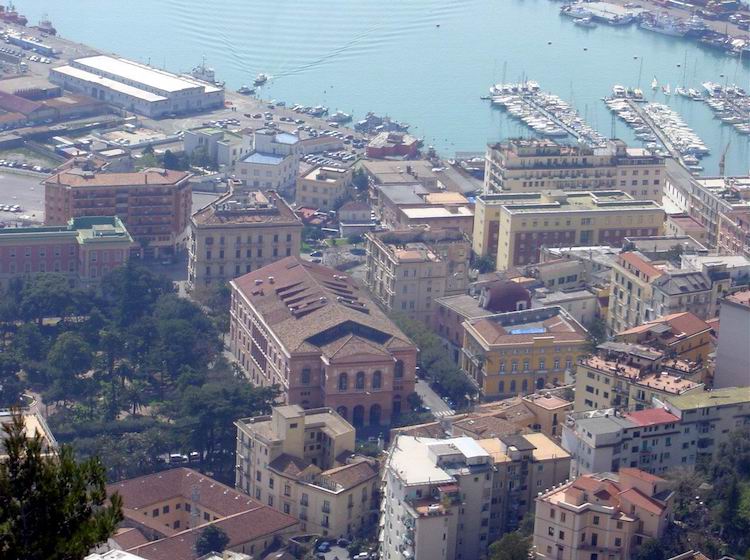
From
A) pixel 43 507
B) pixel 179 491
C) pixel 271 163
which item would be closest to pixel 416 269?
pixel 179 491

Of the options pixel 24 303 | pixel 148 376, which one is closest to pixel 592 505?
pixel 148 376

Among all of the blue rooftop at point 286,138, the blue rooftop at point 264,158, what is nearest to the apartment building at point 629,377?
the blue rooftop at point 264,158

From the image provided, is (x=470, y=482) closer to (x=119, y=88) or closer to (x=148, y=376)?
(x=148, y=376)

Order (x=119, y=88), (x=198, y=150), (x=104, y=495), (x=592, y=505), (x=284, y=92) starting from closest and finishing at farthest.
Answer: (x=104, y=495)
(x=592, y=505)
(x=198, y=150)
(x=119, y=88)
(x=284, y=92)

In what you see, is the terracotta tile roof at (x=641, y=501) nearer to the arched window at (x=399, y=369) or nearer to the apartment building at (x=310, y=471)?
the apartment building at (x=310, y=471)

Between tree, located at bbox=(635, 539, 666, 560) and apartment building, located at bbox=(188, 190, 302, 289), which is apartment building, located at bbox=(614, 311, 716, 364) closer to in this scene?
tree, located at bbox=(635, 539, 666, 560)

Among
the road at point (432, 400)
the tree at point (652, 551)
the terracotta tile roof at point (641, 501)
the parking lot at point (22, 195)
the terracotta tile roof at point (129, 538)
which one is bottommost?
the terracotta tile roof at point (129, 538)

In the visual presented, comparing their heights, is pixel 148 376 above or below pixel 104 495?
below
